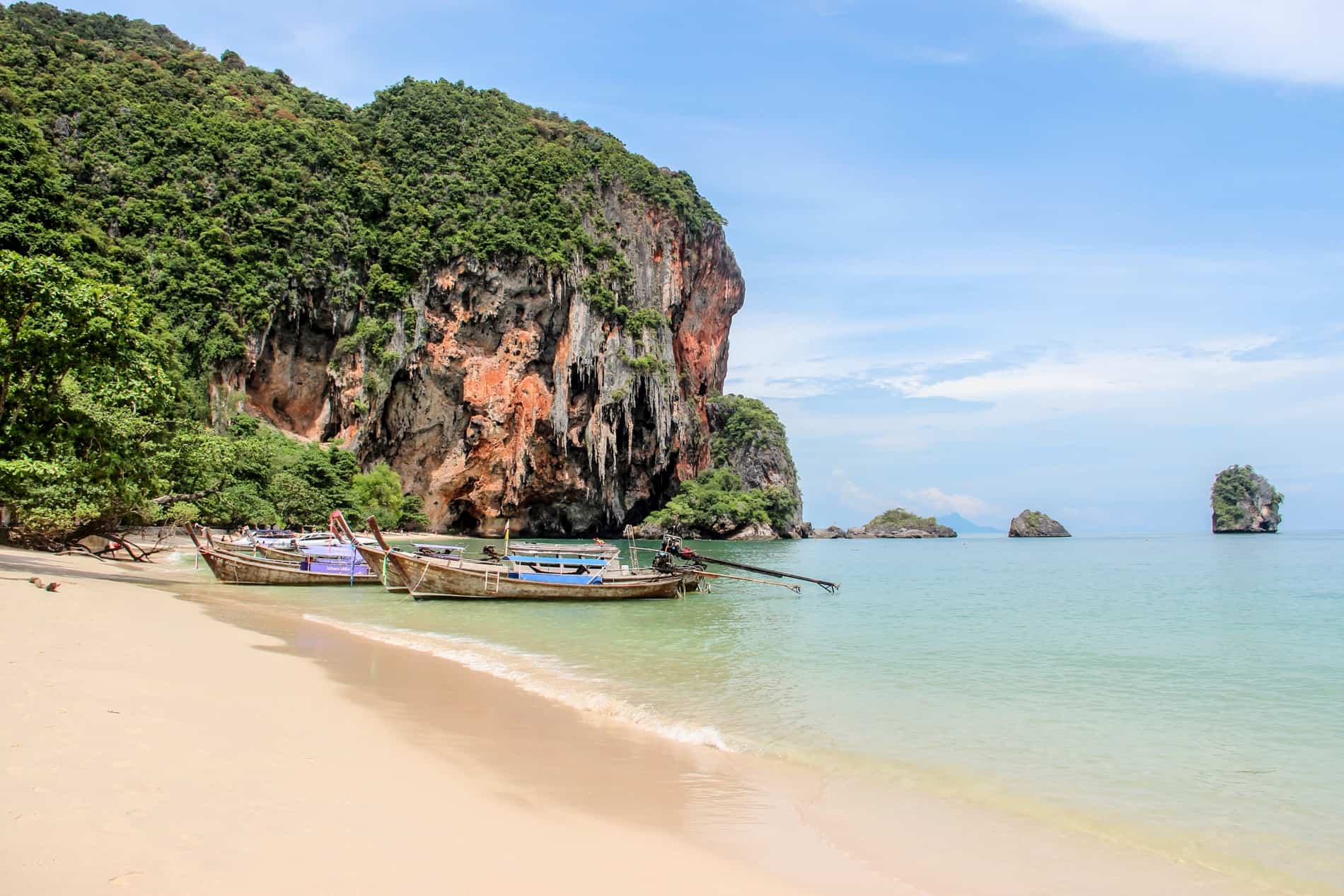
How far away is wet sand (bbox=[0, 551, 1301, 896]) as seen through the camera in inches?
132

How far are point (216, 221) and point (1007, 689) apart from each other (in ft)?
157

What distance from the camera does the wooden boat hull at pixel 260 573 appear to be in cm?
2077

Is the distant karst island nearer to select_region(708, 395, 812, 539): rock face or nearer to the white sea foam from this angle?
select_region(708, 395, 812, 539): rock face

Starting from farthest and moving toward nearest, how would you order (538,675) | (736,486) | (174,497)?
(736,486) < (174,497) < (538,675)

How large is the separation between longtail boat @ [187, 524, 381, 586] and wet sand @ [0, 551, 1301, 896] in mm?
14107

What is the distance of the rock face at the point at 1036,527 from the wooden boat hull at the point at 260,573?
295 feet

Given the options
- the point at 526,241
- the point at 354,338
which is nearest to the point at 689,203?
the point at 526,241

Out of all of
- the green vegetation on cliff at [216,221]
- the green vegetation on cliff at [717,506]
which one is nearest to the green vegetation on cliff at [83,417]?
the green vegetation on cliff at [216,221]

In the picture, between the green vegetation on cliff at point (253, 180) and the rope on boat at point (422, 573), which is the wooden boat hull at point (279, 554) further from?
the green vegetation on cliff at point (253, 180)

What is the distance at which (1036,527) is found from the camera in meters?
94.4

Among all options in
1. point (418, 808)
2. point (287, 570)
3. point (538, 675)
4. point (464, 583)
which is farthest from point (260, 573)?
point (418, 808)

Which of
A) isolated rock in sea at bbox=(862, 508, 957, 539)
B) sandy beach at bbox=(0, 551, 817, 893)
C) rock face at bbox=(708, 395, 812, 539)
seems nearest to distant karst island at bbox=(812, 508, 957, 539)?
isolated rock in sea at bbox=(862, 508, 957, 539)

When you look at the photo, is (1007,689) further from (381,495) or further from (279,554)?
(381,495)

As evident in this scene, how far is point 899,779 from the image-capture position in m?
6.14
